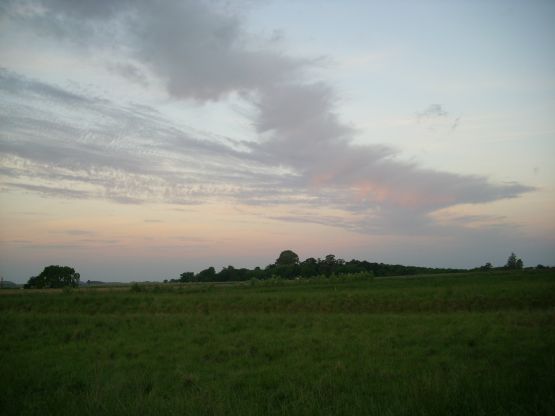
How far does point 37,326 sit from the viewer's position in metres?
21.0

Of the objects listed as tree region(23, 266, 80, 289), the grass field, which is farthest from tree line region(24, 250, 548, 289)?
the grass field

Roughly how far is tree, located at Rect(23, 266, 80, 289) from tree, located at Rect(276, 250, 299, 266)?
181 feet

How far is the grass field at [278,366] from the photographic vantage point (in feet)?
20.8

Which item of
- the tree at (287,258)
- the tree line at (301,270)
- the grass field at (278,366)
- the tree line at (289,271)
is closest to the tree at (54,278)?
the tree line at (289,271)

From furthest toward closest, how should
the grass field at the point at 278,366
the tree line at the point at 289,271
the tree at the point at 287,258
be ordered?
the tree at the point at 287,258
the tree line at the point at 289,271
the grass field at the point at 278,366

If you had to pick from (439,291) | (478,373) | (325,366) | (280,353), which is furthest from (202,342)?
(439,291)

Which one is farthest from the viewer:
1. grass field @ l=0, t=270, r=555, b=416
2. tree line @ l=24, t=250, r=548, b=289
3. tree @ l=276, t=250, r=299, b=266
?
tree @ l=276, t=250, r=299, b=266

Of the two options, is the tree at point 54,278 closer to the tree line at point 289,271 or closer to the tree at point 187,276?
the tree line at point 289,271

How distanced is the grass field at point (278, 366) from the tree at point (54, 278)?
6946cm

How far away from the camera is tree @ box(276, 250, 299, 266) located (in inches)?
4636

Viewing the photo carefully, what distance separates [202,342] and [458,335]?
10.1m

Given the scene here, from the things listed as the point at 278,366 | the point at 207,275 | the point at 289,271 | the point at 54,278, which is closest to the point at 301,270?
the point at 289,271

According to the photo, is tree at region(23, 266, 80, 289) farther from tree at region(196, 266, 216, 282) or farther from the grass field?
the grass field

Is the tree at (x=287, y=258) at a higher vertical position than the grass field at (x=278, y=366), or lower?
higher
